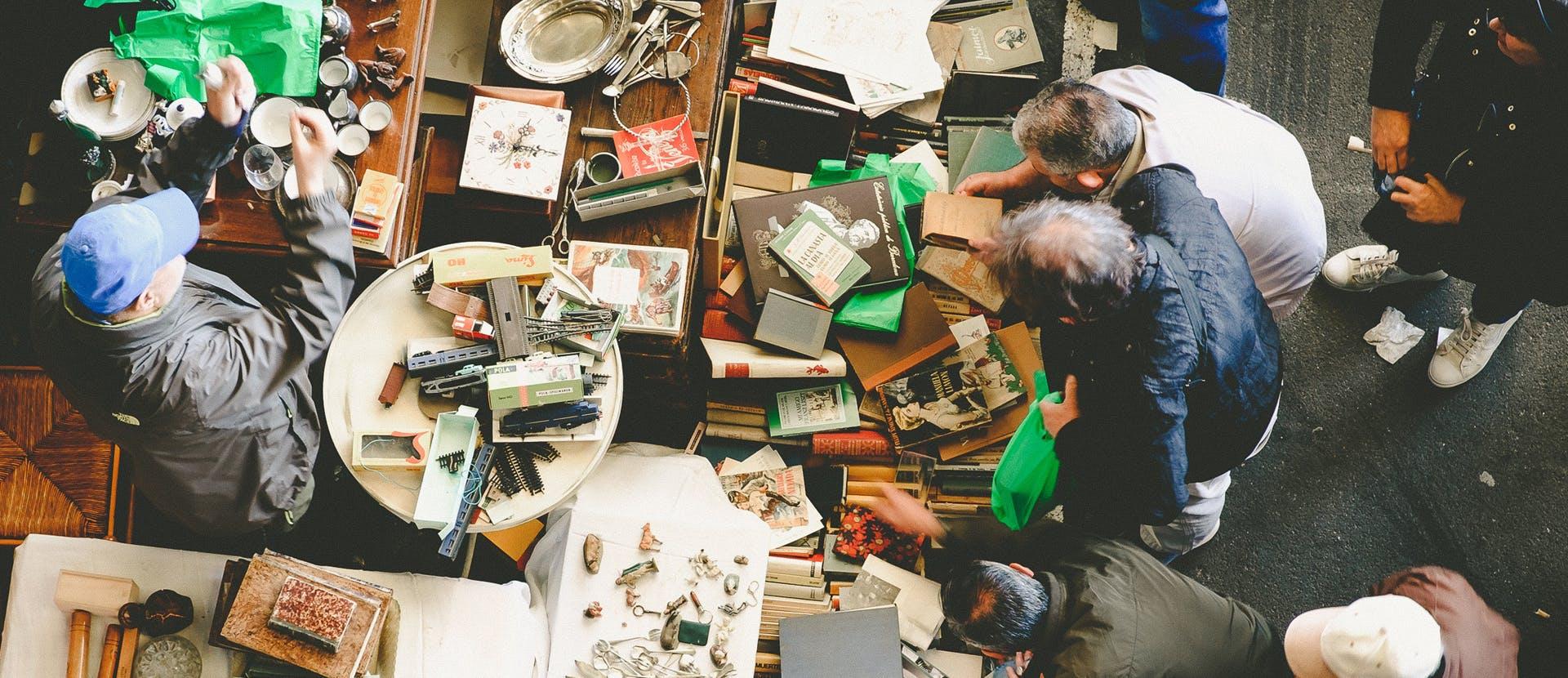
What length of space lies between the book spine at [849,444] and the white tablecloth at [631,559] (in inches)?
15.9

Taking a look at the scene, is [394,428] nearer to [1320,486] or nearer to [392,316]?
[392,316]

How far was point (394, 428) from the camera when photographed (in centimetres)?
281

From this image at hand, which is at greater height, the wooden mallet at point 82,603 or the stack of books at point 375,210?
the stack of books at point 375,210

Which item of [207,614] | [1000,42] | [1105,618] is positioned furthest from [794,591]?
[1000,42]

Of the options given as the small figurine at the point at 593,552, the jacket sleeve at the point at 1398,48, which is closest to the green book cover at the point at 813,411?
the small figurine at the point at 593,552

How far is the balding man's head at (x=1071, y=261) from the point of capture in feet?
8.36

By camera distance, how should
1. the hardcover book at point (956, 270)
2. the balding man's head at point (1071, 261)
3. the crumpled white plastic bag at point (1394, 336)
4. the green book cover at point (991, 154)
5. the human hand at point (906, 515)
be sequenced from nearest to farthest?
1. the balding man's head at point (1071, 261)
2. the human hand at point (906, 515)
3. the hardcover book at point (956, 270)
4. the green book cover at point (991, 154)
5. the crumpled white plastic bag at point (1394, 336)

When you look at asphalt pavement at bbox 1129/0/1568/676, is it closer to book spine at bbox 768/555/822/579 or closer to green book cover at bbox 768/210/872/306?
book spine at bbox 768/555/822/579

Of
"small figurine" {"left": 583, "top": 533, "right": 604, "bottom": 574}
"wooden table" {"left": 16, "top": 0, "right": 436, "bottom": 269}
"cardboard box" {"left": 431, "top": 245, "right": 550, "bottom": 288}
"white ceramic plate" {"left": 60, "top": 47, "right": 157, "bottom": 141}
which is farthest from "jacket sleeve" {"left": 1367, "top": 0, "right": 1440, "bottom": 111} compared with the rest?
"white ceramic plate" {"left": 60, "top": 47, "right": 157, "bottom": 141}

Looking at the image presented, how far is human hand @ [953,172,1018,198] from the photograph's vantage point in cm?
363

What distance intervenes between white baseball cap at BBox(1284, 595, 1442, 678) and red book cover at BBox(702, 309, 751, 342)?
2.09 m

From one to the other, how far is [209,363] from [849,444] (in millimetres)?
2110

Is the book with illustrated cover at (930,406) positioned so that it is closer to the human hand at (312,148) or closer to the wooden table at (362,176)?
the wooden table at (362,176)

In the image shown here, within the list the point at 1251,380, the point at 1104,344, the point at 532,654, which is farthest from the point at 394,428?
the point at 1251,380
